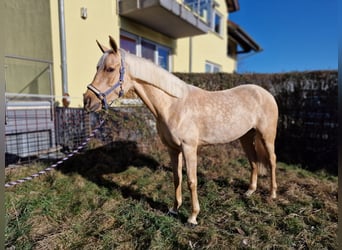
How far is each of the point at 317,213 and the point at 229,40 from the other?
12573 millimetres

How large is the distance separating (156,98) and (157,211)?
132cm

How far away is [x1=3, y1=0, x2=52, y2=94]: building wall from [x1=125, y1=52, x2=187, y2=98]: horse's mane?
3.19m

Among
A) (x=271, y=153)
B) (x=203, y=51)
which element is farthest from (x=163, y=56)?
(x=271, y=153)

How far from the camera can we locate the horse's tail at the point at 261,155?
265 centimetres

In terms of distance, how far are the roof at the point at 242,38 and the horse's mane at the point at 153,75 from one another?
10903 mm

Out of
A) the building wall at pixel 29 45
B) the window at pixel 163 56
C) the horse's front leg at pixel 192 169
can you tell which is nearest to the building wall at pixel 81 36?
the building wall at pixel 29 45

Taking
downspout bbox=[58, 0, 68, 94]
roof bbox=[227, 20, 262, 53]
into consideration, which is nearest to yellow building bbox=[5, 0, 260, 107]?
downspout bbox=[58, 0, 68, 94]

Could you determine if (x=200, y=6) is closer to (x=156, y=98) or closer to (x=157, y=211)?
(x=156, y=98)

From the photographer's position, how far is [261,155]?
9.14ft

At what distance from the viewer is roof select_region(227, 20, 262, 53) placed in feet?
36.7

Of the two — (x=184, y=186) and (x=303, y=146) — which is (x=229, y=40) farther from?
(x=184, y=186)

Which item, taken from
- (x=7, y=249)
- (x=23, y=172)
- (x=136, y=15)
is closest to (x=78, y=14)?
(x=136, y=15)

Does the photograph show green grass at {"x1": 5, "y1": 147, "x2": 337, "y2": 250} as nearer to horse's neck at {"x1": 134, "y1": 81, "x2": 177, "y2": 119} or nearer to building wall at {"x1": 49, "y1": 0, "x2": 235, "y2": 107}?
horse's neck at {"x1": 134, "y1": 81, "x2": 177, "y2": 119}

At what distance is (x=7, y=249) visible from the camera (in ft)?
5.72
